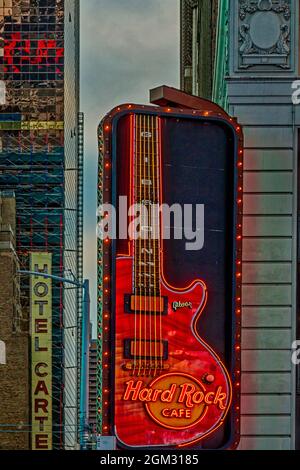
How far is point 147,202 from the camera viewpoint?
29250mm

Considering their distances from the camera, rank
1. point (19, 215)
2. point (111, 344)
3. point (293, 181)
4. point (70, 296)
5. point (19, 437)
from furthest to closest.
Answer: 1. point (70, 296)
2. point (19, 215)
3. point (19, 437)
4. point (293, 181)
5. point (111, 344)

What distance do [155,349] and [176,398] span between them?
111 cm

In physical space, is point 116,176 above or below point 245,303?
above

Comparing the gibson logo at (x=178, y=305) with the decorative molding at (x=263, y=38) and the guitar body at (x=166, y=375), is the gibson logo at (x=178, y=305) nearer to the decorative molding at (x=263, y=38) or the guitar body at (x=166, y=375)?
the guitar body at (x=166, y=375)

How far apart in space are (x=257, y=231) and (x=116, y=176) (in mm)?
3358

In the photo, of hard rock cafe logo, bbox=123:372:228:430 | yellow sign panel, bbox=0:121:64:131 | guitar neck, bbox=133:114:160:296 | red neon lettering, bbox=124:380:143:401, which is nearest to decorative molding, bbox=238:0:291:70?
guitar neck, bbox=133:114:160:296

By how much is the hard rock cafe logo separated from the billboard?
0.02 meters

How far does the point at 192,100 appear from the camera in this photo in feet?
101

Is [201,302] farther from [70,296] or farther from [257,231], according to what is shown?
[70,296]

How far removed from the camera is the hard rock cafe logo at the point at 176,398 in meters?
28.6

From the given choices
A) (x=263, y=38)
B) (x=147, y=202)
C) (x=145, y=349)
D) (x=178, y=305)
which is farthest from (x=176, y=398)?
(x=263, y=38)

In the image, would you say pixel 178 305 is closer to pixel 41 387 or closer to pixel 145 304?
pixel 145 304

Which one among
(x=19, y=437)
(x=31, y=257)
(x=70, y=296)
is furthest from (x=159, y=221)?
(x=70, y=296)

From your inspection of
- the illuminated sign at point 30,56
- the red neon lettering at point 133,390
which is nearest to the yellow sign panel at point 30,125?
the illuminated sign at point 30,56
